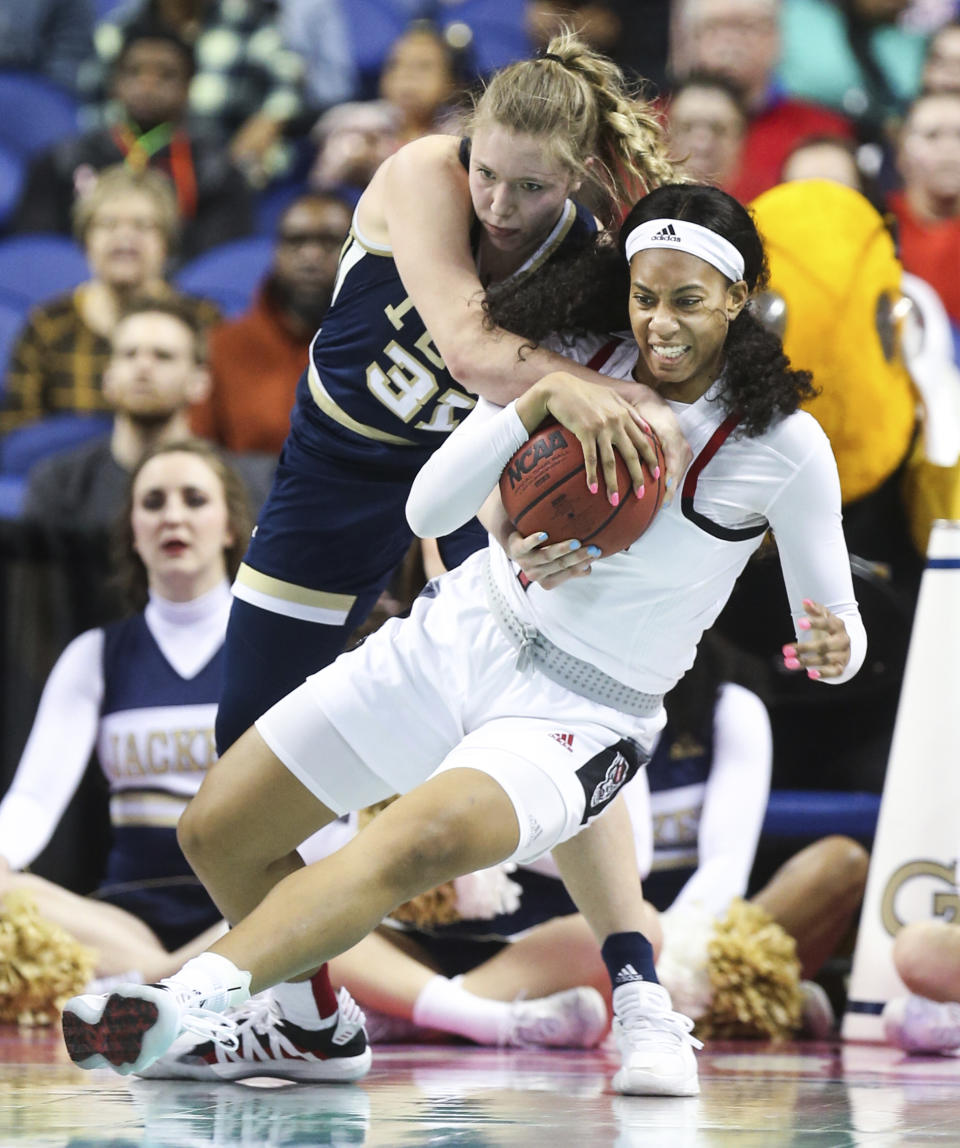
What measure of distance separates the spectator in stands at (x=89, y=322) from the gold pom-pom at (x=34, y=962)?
9.48ft

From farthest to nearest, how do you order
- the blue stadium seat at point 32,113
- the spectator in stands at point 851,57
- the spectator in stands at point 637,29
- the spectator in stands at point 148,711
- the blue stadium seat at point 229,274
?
the blue stadium seat at point 32,113, the spectator in stands at point 637,29, the spectator in stands at point 851,57, the blue stadium seat at point 229,274, the spectator in stands at point 148,711

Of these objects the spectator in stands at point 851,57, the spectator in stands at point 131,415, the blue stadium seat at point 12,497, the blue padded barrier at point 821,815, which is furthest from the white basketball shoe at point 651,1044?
the spectator in stands at point 851,57

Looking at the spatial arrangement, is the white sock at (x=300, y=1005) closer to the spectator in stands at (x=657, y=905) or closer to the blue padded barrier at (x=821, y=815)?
the spectator in stands at (x=657, y=905)

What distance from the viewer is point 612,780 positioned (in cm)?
286

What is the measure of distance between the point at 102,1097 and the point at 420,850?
2.22 ft

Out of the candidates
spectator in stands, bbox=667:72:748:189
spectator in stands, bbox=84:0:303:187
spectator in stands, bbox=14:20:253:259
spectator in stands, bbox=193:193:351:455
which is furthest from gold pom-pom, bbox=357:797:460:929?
spectator in stands, bbox=84:0:303:187

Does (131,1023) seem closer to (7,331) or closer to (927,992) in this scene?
(927,992)

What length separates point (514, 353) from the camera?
281cm

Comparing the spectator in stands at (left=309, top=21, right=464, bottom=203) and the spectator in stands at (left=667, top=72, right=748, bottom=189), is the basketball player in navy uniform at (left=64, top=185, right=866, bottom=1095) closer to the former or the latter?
the spectator in stands at (left=667, top=72, right=748, bottom=189)

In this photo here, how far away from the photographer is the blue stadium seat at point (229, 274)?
7.79m

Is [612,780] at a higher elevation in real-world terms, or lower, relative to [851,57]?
lower

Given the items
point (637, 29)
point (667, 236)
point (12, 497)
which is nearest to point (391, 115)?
point (637, 29)

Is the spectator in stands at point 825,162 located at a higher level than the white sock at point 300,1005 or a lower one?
higher

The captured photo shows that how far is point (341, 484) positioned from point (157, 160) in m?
5.07
